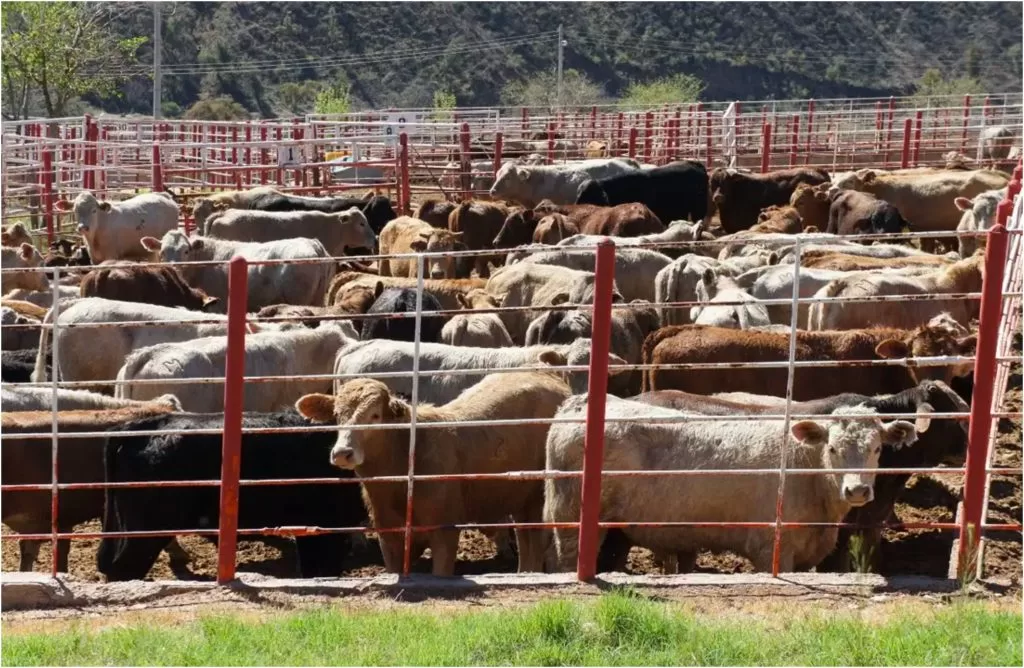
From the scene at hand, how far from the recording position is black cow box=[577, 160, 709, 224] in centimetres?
2350

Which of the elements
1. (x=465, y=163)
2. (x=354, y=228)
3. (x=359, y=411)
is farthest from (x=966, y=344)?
(x=465, y=163)

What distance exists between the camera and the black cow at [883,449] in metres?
8.39

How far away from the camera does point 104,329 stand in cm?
1283

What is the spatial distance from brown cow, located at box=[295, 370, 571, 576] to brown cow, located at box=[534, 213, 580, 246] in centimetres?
1018

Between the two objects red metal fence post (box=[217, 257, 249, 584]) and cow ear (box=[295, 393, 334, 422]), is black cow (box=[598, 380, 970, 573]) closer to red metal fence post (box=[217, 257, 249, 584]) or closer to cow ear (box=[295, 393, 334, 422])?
cow ear (box=[295, 393, 334, 422])

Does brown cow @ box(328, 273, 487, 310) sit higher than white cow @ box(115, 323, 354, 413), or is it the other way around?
brown cow @ box(328, 273, 487, 310)

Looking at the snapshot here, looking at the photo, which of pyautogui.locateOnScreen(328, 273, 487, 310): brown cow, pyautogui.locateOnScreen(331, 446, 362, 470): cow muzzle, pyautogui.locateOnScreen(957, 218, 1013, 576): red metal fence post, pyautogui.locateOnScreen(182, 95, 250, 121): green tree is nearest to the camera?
pyautogui.locateOnScreen(957, 218, 1013, 576): red metal fence post

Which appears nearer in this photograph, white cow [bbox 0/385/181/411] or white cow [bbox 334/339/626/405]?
white cow [bbox 0/385/181/411]

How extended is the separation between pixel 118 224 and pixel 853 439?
14.7 metres

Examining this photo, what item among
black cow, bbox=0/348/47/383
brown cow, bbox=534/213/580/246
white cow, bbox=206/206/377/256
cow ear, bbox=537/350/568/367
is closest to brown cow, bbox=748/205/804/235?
brown cow, bbox=534/213/580/246

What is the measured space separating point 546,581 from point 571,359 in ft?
11.6

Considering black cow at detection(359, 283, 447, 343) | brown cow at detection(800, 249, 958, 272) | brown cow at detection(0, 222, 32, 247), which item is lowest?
black cow at detection(359, 283, 447, 343)

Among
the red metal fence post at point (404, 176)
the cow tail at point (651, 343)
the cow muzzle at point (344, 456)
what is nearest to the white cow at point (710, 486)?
the cow muzzle at point (344, 456)

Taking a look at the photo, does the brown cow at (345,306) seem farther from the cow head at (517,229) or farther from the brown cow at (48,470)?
the cow head at (517,229)
